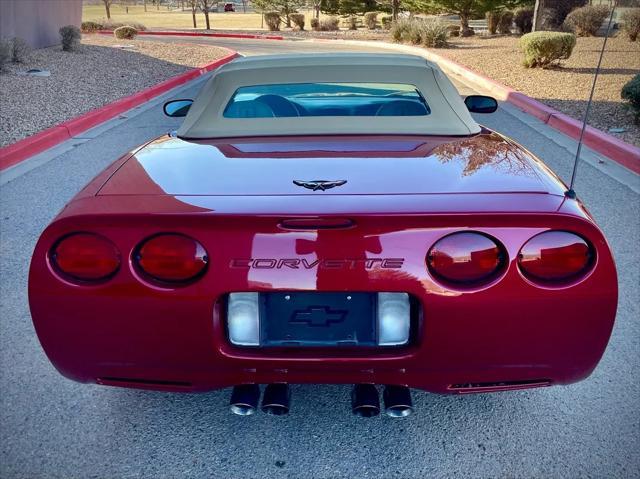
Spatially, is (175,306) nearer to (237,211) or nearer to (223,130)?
(237,211)

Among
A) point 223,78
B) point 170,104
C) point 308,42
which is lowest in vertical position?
point 308,42

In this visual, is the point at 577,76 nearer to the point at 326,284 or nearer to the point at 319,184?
the point at 319,184

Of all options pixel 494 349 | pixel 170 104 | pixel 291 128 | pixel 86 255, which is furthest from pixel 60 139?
pixel 494 349

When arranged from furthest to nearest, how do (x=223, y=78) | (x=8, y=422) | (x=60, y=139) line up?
(x=60, y=139)
(x=223, y=78)
(x=8, y=422)

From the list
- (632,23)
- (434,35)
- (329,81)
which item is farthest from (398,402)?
(434,35)

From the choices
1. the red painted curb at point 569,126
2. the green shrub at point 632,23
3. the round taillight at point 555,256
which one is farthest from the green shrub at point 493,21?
the round taillight at point 555,256

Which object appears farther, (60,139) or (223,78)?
(60,139)

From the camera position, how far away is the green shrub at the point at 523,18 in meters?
28.9

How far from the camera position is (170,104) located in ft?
11.9

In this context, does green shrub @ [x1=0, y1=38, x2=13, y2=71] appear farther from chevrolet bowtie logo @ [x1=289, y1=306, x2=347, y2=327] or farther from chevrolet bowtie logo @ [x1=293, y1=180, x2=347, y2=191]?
chevrolet bowtie logo @ [x1=289, y1=306, x2=347, y2=327]

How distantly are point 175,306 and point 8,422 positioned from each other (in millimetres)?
1123

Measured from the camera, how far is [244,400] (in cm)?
206

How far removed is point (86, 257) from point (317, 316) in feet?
2.48

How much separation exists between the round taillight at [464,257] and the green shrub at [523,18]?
30.6 metres
